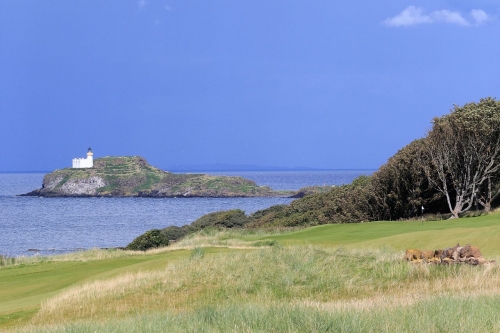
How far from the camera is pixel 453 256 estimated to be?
14.8 m

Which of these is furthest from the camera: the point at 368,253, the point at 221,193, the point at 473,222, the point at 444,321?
the point at 221,193

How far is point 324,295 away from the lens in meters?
13.1

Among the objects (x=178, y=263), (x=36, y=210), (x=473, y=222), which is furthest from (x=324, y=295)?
(x=36, y=210)

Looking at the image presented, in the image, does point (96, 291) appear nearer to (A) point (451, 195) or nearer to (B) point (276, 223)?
(A) point (451, 195)

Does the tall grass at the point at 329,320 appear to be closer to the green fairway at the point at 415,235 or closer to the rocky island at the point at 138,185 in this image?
the green fairway at the point at 415,235

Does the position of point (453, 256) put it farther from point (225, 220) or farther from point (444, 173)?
point (225, 220)

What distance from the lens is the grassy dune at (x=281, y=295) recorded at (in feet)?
27.5

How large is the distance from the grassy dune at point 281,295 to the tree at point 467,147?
14344mm

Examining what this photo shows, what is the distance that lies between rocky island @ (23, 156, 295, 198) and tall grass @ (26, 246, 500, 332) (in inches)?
5094

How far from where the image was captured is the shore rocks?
14367 millimetres

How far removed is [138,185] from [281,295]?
492ft

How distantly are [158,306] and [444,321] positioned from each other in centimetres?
673

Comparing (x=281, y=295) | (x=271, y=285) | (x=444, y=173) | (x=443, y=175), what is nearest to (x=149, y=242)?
(x=443, y=175)

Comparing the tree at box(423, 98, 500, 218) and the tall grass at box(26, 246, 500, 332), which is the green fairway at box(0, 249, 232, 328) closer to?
the tall grass at box(26, 246, 500, 332)
